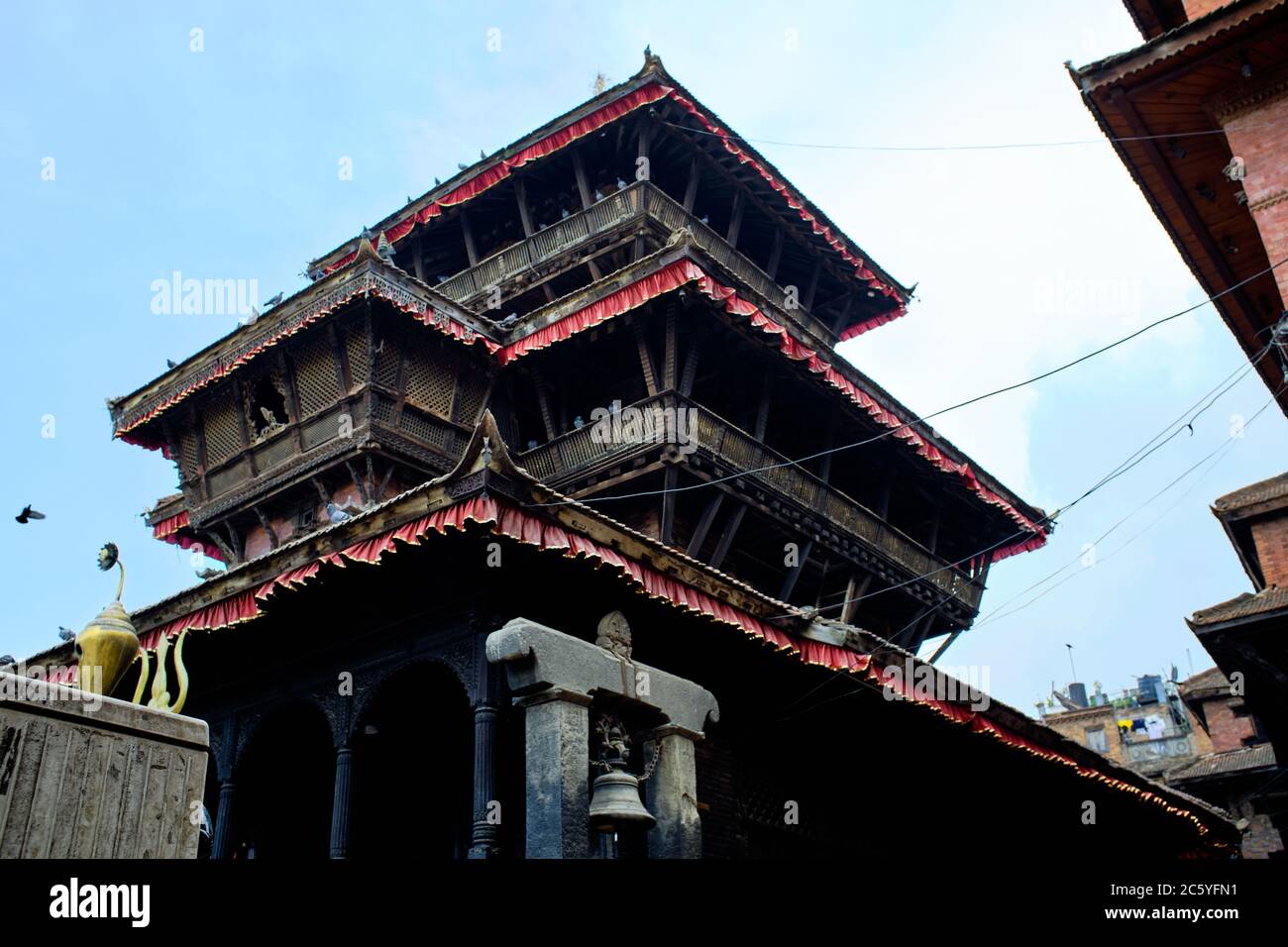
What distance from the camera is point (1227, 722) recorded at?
→ 3319 centimetres

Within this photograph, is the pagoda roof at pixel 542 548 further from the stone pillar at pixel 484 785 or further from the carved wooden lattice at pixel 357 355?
the carved wooden lattice at pixel 357 355

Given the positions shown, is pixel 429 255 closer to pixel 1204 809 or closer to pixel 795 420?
pixel 795 420

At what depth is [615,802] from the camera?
7.26 m

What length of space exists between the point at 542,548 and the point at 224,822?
5.75m

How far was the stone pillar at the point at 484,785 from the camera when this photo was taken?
928 cm

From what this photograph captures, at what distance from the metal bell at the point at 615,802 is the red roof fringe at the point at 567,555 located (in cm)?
240

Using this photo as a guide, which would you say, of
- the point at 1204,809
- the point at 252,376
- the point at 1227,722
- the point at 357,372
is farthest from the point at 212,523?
the point at 1227,722

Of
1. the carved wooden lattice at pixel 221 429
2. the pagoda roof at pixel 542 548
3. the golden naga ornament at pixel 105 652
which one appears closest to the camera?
the golden naga ornament at pixel 105 652

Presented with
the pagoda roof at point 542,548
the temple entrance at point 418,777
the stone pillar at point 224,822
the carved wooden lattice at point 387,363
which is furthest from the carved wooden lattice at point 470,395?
the stone pillar at point 224,822

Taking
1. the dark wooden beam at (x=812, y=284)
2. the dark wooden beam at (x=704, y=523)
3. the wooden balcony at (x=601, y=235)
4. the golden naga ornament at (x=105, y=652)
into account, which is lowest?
the golden naga ornament at (x=105, y=652)

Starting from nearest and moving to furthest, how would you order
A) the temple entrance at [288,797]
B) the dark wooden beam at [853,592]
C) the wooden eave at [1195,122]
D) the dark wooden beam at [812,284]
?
1. the wooden eave at [1195,122]
2. the temple entrance at [288,797]
3. the dark wooden beam at [853,592]
4. the dark wooden beam at [812,284]

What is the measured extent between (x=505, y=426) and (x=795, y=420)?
497 cm
